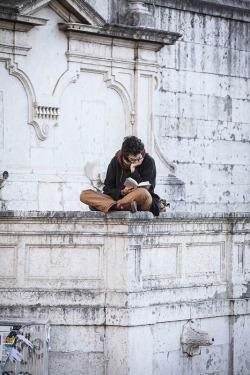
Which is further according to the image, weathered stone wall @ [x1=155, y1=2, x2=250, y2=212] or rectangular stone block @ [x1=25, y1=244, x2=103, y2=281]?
weathered stone wall @ [x1=155, y1=2, x2=250, y2=212]

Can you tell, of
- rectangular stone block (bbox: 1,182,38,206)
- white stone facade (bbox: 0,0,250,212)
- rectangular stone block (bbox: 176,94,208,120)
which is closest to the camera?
rectangular stone block (bbox: 1,182,38,206)

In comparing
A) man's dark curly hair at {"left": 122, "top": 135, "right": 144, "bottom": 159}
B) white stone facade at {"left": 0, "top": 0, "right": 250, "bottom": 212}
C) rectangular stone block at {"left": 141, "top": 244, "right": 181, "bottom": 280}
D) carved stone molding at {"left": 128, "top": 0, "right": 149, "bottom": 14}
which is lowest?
rectangular stone block at {"left": 141, "top": 244, "right": 181, "bottom": 280}

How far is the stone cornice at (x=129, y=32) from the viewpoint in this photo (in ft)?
50.6

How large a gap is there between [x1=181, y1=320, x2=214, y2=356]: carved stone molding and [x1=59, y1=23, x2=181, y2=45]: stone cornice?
17.8ft

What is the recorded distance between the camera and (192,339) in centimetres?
1157

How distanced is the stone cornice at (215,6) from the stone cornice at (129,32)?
0.55m

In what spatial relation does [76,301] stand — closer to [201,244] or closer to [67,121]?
[201,244]

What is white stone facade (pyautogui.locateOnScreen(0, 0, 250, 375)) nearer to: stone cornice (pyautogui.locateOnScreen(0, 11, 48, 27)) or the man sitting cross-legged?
stone cornice (pyautogui.locateOnScreen(0, 11, 48, 27))

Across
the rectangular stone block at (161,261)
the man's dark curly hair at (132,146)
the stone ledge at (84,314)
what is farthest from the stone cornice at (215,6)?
the stone ledge at (84,314)

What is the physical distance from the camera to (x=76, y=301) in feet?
36.1

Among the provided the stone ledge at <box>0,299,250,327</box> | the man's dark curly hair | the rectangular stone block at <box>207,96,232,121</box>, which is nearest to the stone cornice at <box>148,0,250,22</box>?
the rectangular stone block at <box>207,96,232,121</box>

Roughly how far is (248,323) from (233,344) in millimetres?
365

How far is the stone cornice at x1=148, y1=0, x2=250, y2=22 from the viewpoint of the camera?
17.1m

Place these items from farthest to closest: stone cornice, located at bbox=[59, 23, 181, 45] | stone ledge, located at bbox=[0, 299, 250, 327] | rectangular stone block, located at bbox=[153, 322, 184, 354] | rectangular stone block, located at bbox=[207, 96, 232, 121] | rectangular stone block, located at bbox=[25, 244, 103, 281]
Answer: rectangular stone block, located at bbox=[207, 96, 232, 121]
stone cornice, located at bbox=[59, 23, 181, 45]
rectangular stone block, located at bbox=[153, 322, 184, 354]
rectangular stone block, located at bbox=[25, 244, 103, 281]
stone ledge, located at bbox=[0, 299, 250, 327]
